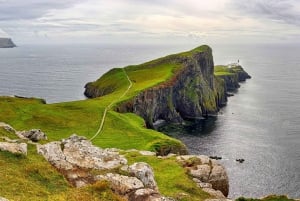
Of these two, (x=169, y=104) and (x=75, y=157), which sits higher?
(x=75, y=157)

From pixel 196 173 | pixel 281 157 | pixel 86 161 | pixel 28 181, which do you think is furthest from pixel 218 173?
pixel 281 157

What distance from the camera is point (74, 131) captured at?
10788 cm

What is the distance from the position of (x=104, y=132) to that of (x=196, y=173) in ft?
176

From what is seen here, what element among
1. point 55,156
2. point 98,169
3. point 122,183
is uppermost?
point 55,156

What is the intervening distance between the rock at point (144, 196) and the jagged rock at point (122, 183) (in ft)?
2.64

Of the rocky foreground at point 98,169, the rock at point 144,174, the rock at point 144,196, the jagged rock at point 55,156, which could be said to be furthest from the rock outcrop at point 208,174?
the jagged rock at point 55,156

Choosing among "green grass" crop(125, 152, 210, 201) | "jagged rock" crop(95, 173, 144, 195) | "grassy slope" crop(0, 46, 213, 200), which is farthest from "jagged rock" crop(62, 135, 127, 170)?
"green grass" crop(125, 152, 210, 201)

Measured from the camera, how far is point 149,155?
69.9 metres

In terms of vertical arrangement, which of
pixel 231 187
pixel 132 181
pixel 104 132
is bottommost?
pixel 231 187

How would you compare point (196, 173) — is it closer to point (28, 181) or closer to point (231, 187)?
point (28, 181)

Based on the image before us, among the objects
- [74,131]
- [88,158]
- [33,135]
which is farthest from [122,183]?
[74,131]

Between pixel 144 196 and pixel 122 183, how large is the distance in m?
3.18

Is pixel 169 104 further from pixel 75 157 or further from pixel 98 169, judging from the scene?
pixel 98 169

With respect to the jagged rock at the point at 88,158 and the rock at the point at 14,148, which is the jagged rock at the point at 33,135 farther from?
the rock at the point at 14,148
